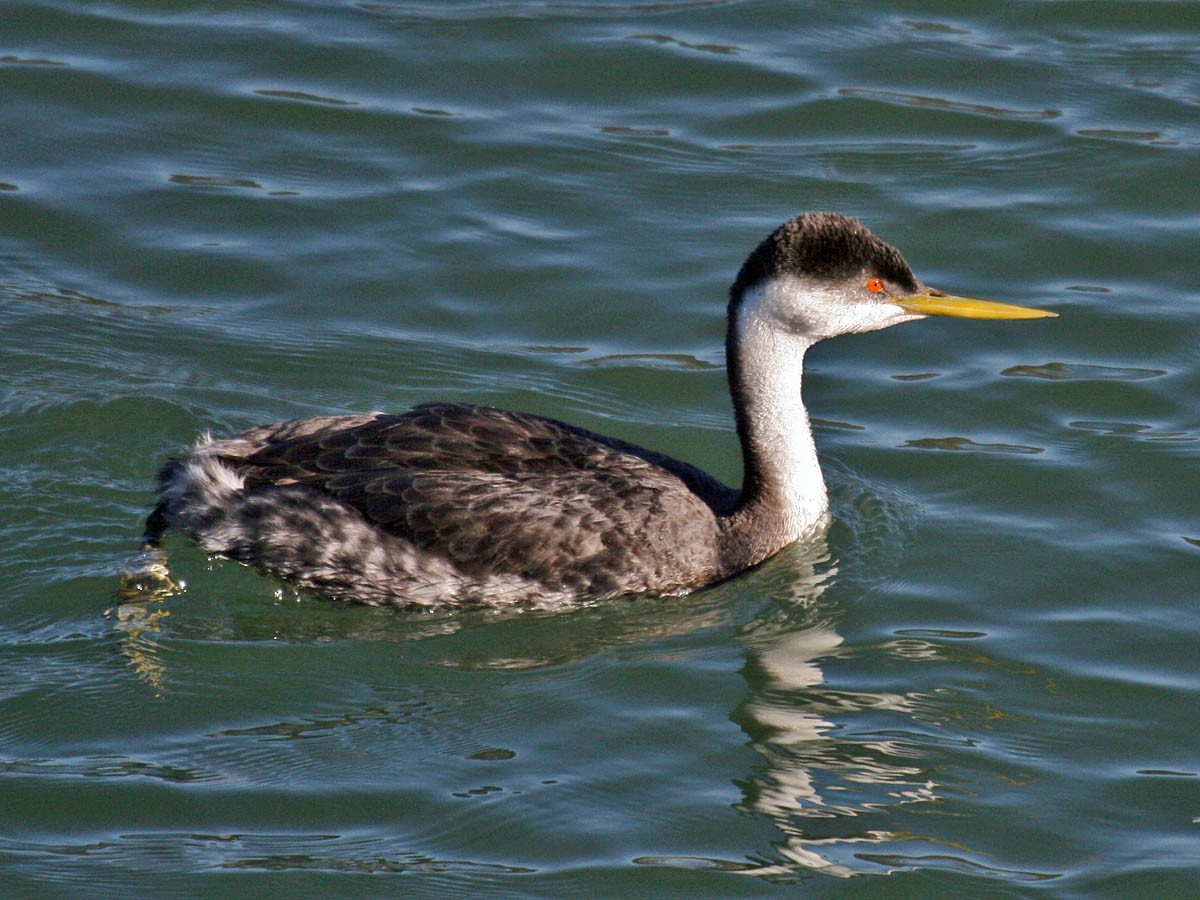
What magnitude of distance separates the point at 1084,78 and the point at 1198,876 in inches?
302

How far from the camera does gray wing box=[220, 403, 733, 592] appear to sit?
25.5 ft

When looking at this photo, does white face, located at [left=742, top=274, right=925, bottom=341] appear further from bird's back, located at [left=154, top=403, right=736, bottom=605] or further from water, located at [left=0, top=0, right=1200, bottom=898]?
water, located at [left=0, top=0, right=1200, bottom=898]


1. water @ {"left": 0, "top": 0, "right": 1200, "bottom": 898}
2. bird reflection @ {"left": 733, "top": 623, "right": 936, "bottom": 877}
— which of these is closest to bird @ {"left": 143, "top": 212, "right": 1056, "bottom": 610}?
water @ {"left": 0, "top": 0, "right": 1200, "bottom": 898}

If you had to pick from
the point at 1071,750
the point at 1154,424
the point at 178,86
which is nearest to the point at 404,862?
the point at 1071,750

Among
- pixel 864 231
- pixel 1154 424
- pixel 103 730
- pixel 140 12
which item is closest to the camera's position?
pixel 103 730

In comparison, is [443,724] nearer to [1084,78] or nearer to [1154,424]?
[1154,424]

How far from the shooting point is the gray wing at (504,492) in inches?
305

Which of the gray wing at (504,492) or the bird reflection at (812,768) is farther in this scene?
the gray wing at (504,492)

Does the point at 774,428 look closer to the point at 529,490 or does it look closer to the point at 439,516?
the point at 529,490

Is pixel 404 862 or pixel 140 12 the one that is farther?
pixel 140 12

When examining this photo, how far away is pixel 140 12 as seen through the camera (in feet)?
44.2

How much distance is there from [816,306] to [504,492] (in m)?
1.54

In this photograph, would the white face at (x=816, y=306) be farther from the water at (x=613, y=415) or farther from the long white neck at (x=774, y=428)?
the water at (x=613, y=415)

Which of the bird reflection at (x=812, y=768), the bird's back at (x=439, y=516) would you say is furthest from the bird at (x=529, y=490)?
the bird reflection at (x=812, y=768)
